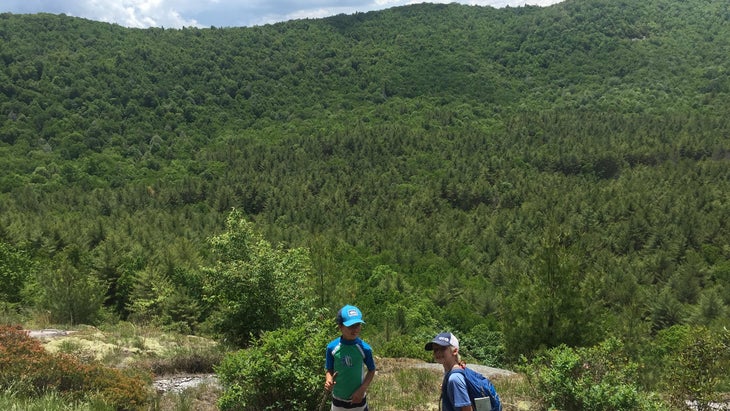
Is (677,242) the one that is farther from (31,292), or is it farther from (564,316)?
(31,292)

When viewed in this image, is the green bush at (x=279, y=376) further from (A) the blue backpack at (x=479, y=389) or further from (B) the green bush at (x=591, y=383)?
(B) the green bush at (x=591, y=383)

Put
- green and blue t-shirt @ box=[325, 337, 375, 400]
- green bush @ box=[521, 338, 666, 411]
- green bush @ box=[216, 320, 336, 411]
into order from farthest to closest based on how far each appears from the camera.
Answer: green bush @ box=[521, 338, 666, 411] → green bush @ box=[216, 320, 336, 411] → green and blue t-shirt @ box=[325, 337, 375, 400]

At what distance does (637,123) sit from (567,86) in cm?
5801

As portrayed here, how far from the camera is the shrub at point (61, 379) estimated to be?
685 cm

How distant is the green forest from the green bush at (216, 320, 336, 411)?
6075 millimetres

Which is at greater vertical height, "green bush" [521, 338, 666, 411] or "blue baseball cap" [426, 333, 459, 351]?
"blue baseball cap" [426, 333, 459, 351]

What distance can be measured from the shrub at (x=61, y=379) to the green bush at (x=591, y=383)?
6.61m

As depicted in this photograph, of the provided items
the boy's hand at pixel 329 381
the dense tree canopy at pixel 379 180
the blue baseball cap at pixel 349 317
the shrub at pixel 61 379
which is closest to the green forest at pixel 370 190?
the dense tree canopy at pixel 379 180

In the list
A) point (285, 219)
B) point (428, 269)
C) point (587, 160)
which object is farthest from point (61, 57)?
point (587, 160)

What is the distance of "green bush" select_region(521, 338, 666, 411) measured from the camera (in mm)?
7129

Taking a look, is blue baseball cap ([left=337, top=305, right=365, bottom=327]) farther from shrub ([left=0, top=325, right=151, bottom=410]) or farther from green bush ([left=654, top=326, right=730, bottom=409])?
green bush ([left=654, top=326, right=730, bottom=409])

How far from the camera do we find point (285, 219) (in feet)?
283

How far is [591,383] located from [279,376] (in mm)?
4972

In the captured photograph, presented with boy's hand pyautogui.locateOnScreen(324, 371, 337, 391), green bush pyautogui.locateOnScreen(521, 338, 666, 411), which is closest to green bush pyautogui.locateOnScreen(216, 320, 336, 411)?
boy's hand pyautogui.locateOnScreen(324, 371, 337, 391)
